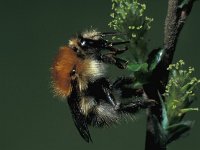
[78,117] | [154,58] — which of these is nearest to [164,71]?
[154,58]

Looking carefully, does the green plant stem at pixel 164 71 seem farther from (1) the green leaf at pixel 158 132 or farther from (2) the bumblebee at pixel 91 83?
(2) the bumblebee at pixel 91 83

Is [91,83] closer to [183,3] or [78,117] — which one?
[78,117]

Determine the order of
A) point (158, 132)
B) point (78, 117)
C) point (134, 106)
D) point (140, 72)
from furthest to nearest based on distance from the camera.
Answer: point (78, 117) < point (134, 106) < point (140, 72) < point (158, 132)

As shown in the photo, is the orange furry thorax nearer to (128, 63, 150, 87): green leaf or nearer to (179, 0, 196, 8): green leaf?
(128, 63, 150, 87): green leaf

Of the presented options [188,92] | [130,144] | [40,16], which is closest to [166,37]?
[188,92]

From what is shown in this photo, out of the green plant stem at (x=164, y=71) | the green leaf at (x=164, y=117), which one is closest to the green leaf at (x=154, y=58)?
the green plant stem at (x=164, y=71)

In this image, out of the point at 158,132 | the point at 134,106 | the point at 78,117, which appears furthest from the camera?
the point at 78,117

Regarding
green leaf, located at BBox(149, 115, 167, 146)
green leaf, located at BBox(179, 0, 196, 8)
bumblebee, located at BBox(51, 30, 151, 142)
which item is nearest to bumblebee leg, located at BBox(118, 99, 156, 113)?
bumblebee, located at BBox(51, 30, 151, 142)
